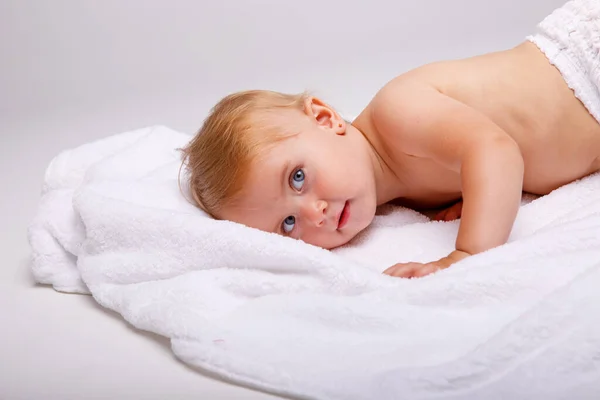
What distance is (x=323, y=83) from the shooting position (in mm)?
2633

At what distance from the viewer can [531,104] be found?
1.65m

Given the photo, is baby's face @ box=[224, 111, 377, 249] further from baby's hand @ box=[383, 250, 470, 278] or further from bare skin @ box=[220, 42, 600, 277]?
baby's hand @ box=[383, 250, 470, 278]

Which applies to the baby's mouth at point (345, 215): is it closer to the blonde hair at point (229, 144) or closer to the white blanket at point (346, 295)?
the white blanket at point (346, 295)

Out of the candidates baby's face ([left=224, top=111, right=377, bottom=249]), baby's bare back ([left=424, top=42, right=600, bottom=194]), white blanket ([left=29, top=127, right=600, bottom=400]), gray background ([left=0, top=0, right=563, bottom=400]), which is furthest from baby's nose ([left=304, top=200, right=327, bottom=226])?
gray background ([left=0, top=0, right=563, bottom=400])

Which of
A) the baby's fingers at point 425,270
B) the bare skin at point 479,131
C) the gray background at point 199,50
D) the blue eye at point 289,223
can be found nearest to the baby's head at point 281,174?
the blue eye at point 289,223

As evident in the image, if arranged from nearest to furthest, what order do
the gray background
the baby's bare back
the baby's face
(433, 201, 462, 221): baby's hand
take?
1. the baby's face
2. the baby's bare back
3. (433, 201, 462, 221): baby's hand
4. the gray background

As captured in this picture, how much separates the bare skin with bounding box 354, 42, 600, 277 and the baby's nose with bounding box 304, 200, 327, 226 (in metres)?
0.17

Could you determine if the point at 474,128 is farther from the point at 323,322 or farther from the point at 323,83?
the point at 323,83

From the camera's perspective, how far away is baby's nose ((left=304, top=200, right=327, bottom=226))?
1527mm

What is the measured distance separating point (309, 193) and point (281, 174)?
0.06 meters

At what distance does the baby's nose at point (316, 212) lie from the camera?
153 cm

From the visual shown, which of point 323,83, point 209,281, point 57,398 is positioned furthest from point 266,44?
point 57,398

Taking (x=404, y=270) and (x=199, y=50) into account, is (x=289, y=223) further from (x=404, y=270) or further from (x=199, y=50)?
(x=199, y=50)

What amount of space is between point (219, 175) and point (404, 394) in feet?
1.95
